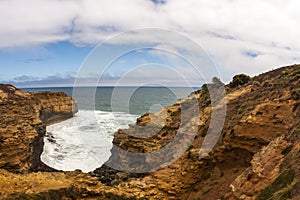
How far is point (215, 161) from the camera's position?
2342 cm

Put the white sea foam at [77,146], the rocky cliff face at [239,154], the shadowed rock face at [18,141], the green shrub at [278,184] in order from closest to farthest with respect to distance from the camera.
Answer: the green shrub at [278,184]
the rocky cliff face at [239,154]
the shadowed rock face at [18,141]
the white sea foam at [77,146]

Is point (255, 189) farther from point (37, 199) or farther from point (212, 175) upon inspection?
point (37, 199)

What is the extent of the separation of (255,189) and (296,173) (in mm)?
2611

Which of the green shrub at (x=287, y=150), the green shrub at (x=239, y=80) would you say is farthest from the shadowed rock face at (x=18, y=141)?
the green shrub at (x=287, y=150)

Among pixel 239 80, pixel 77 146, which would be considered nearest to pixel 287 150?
pixel 239 80

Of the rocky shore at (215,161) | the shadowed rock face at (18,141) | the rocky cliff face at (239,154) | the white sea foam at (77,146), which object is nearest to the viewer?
the rocky shore at (215,161)

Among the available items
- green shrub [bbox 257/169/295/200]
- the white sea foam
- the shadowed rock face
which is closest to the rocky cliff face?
green shrub [bbox 257/169/295/200]

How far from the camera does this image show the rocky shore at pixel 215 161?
16.1 metres

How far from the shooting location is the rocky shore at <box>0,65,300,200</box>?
16.1m

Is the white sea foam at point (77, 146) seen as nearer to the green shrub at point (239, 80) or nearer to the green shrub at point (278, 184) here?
the green shrub at point (239, 80)

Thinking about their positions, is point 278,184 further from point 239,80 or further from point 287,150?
point 239,80

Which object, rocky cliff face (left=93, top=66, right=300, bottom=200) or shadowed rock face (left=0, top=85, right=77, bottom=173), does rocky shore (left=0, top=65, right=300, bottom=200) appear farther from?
shadowed rock face (left=0, top=85, right=77, bottom=173)

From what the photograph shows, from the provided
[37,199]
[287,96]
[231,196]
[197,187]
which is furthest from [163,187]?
[287,96]

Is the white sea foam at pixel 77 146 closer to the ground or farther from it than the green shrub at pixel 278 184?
closer to the ground
